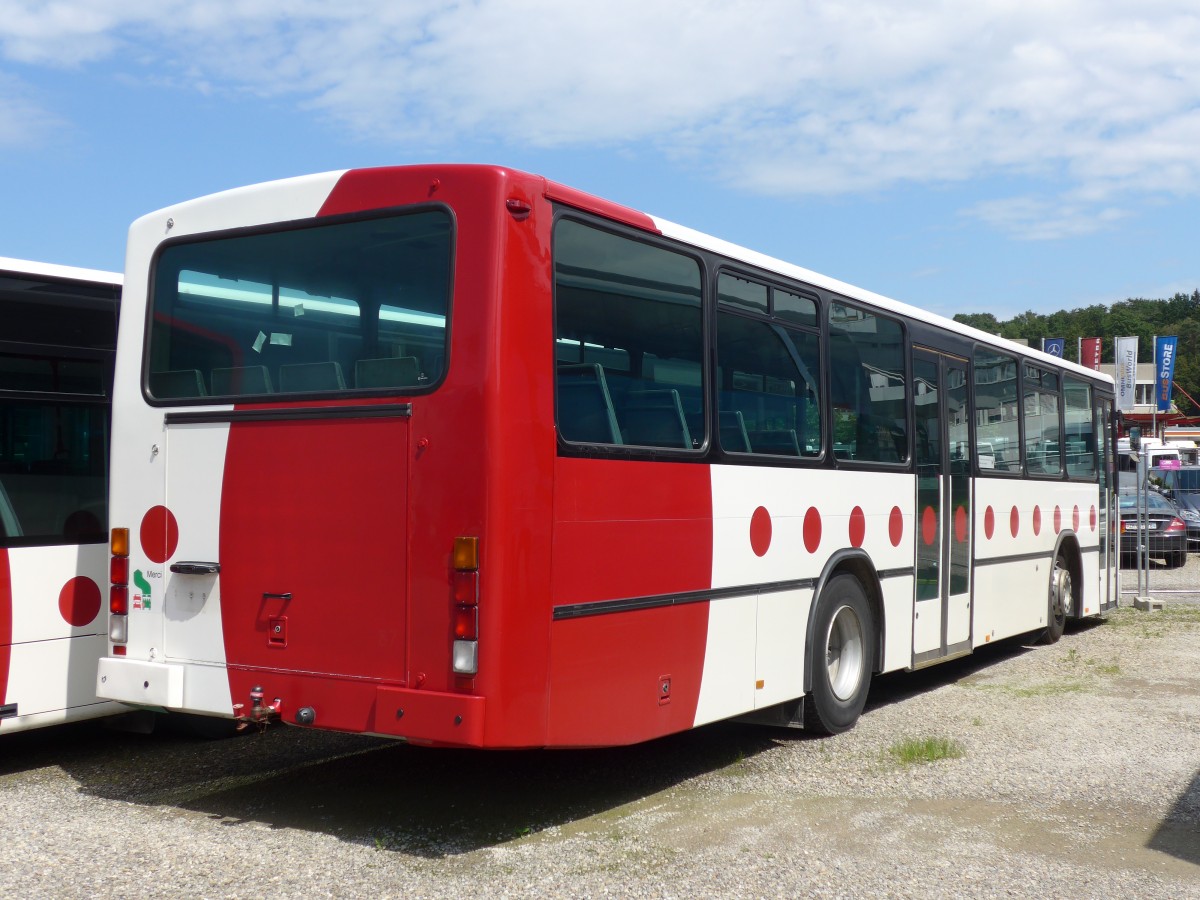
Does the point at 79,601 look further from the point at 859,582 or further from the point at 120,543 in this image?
the point at 859,582

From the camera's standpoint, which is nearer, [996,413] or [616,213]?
[616,213]

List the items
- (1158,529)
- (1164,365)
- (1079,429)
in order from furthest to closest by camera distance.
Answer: (1164,365), (1158,529), (1079,429)

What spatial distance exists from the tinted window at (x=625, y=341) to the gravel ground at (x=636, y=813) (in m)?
1.86

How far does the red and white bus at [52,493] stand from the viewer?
668 centimetres

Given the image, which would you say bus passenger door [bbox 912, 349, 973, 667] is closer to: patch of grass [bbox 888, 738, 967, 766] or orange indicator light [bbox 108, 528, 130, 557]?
patch of grass [bbox 888, 738, 967, 766]

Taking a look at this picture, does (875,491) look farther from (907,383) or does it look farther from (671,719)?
(671,719)

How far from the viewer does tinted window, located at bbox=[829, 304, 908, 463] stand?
26.3 ft

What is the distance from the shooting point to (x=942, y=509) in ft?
31.4

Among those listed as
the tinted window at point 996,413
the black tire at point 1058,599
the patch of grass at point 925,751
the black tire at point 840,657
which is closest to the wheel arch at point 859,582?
the black tire at point 840,657

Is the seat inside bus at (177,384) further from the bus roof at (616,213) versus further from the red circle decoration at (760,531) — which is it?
the red circle decoration at (760,531)

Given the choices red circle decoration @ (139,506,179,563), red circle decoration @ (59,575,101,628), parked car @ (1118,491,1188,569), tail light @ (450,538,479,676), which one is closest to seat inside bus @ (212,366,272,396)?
red circle decoration @ (139,506,179,563)

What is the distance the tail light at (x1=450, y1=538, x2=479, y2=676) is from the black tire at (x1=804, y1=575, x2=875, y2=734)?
2.97 metres

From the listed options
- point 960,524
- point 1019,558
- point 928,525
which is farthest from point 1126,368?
point 928,525

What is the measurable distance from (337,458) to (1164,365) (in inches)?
2110
